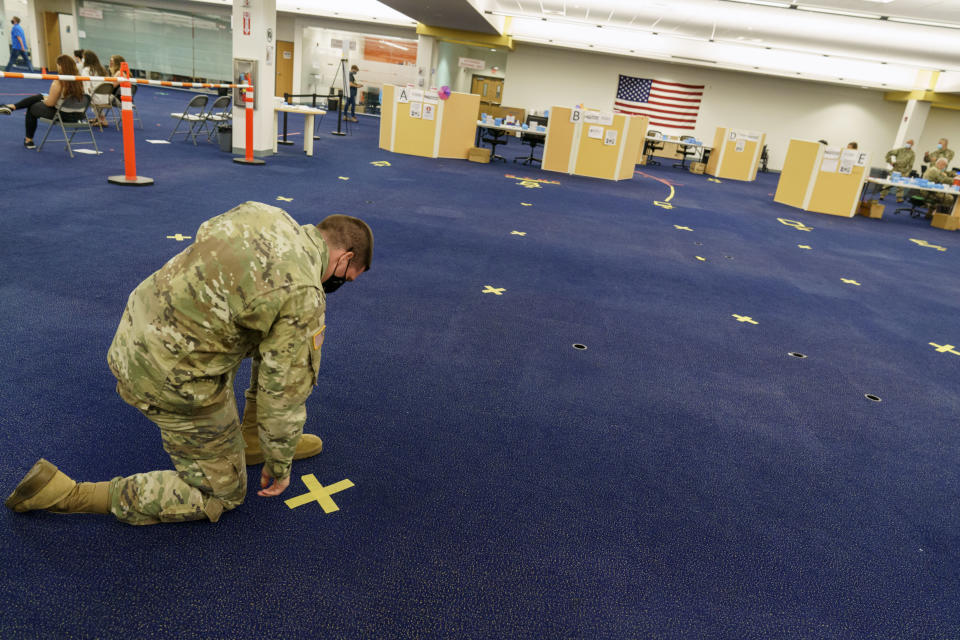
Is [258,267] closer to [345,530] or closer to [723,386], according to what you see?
[345,530]

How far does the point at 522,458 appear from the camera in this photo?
2.42 meters

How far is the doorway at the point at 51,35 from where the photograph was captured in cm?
2092

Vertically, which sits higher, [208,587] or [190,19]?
[190,19]

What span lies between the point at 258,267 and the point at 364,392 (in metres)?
1.39

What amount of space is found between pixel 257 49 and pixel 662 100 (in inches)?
599

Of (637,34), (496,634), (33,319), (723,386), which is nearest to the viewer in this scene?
(496,634)

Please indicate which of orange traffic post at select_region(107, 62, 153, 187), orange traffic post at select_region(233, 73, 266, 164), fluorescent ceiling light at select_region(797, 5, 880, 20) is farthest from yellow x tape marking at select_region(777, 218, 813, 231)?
orange traffic post at select_region(107, 62, 153, 187)

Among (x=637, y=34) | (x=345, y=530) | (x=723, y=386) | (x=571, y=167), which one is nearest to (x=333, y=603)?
(x=345, y=530)

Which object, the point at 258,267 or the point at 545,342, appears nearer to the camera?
the point at 258,267

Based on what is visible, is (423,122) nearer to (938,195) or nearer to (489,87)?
(938,195)

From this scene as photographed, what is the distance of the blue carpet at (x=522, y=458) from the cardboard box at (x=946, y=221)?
6.65 meters

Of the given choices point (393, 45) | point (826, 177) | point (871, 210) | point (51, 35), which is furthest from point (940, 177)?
point (51, 35)

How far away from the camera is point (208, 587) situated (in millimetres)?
1658

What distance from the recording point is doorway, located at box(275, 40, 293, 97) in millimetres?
21125
